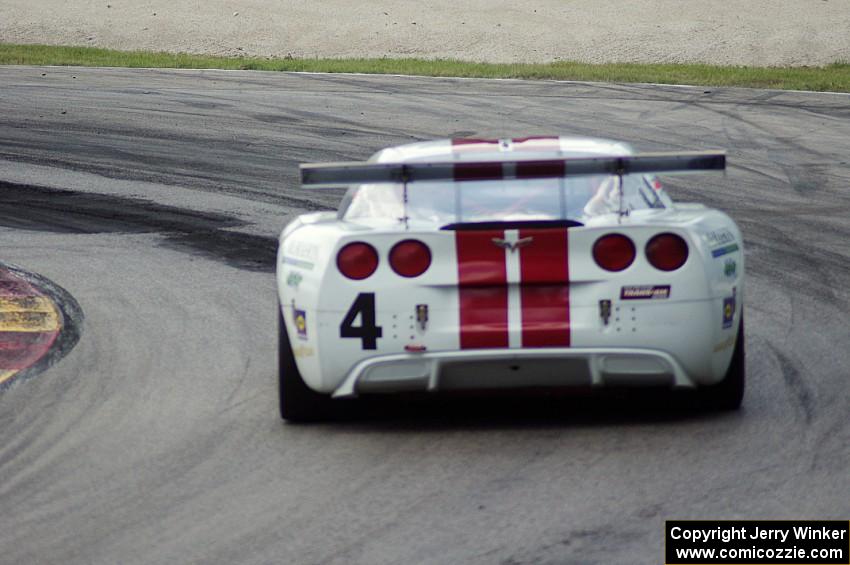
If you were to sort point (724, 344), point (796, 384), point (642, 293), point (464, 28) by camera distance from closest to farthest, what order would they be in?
point (642, 293) < point (724, 344) < point (796, 384) < point (464, 28)

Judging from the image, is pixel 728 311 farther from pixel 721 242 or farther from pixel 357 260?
pixel 357 260

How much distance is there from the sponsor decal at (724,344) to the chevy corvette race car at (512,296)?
0.02 m

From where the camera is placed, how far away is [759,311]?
8.20m

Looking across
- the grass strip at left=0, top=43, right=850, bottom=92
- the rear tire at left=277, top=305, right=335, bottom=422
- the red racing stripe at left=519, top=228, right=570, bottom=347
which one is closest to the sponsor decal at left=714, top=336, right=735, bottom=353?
the red racing stripe at left=519, top=228, right=570, bottom=347

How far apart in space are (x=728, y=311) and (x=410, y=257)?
51.0 inches

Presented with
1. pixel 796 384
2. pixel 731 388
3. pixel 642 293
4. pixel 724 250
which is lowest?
pixel 796 384

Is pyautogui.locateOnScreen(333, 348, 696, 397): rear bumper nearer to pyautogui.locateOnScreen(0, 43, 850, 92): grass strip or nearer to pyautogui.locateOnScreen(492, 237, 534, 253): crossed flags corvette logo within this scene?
pyautogui.locateOnScreen(492, 237, 534, 253): crossed flags corvette logo

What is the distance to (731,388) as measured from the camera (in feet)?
20.2

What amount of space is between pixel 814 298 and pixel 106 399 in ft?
13.3

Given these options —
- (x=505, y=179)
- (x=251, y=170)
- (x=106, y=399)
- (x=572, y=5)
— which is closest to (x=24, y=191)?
(x=251, y=170)

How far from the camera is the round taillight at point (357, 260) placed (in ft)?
19.2

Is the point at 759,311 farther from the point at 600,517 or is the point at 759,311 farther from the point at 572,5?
the point at 572,5

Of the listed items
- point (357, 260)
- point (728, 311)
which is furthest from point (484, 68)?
point (357, 260)

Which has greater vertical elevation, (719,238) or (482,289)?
(719,238)
